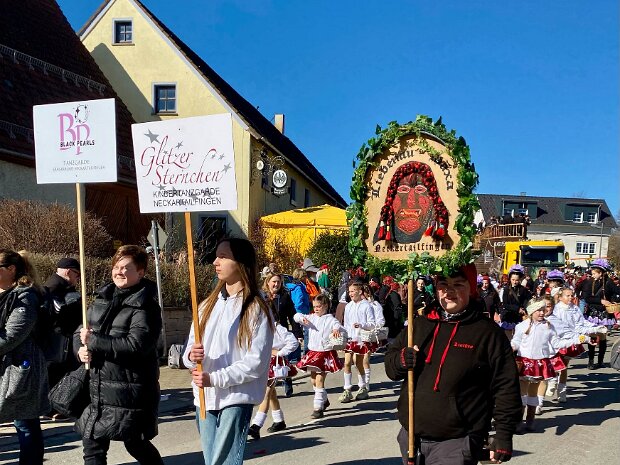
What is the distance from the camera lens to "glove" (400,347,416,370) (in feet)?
12.0

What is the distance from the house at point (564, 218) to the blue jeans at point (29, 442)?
210 feet

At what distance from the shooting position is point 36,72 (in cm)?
1972

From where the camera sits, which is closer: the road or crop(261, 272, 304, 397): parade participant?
the road

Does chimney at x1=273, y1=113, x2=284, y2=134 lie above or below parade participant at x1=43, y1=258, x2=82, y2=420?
above

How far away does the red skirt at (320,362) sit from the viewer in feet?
28.3

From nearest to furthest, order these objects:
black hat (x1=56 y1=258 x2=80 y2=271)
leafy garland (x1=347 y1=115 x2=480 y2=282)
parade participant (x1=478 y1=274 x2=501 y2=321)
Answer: leafy garland (x1=347 y1=115 x2=480 y2=282) < black hat (x1=56 y1=258 x2=80 y2=271) < parade participant (x1=478 y1=274 x2=501 y2=321)

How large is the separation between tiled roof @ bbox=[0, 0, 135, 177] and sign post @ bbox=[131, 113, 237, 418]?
12725 millimetres

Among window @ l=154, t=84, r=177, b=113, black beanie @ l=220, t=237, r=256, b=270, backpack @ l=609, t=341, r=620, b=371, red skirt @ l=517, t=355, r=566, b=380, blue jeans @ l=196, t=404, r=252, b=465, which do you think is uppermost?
window @ l=154, t=84, r=177, b=113

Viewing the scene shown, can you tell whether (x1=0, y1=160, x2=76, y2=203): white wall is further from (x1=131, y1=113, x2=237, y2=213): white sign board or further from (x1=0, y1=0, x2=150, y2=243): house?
(x1=131, y1=113, x2=237, y2=213): white sign board

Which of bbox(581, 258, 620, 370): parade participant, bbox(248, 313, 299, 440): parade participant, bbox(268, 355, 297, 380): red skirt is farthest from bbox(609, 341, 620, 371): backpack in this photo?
bbox(581, 258, 620, 370): parade participant

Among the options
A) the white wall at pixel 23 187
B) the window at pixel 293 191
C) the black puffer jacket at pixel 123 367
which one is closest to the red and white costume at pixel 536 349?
the black puffer jacket at pixel 123 367

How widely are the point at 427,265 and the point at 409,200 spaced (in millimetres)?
491

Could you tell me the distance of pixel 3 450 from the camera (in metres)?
6.75

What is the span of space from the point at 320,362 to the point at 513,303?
186 inches
